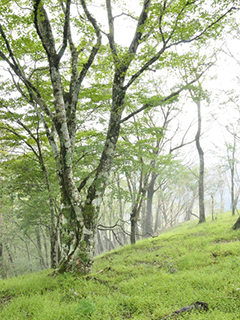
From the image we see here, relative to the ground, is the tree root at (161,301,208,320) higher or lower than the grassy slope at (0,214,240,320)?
higher

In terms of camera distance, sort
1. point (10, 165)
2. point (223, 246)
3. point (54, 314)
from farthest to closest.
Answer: point (10, 165), point (223, 246), point (54, 314)

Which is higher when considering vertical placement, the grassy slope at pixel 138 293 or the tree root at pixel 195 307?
the tree root at pixel 195 307

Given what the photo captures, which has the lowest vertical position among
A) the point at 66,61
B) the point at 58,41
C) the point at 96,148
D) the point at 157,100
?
the point at 96,148

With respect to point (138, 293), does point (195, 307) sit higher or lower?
higher

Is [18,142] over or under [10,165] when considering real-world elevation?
over

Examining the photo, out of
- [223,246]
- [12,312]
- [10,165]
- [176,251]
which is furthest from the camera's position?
[10,165]

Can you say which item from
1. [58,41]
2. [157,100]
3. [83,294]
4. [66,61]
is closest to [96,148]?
[157,100]

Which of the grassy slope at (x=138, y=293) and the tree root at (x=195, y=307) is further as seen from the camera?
the grassy slope at (x=138, y=293)

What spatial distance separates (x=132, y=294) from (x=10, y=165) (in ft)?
26.8

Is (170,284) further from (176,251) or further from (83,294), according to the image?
(176,251)

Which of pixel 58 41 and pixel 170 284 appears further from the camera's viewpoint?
pixel 58 41

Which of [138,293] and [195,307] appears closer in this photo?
[195,307]

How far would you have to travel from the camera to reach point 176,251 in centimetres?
807

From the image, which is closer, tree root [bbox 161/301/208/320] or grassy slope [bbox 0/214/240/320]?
tree root [bbox 161/301/208/320]
